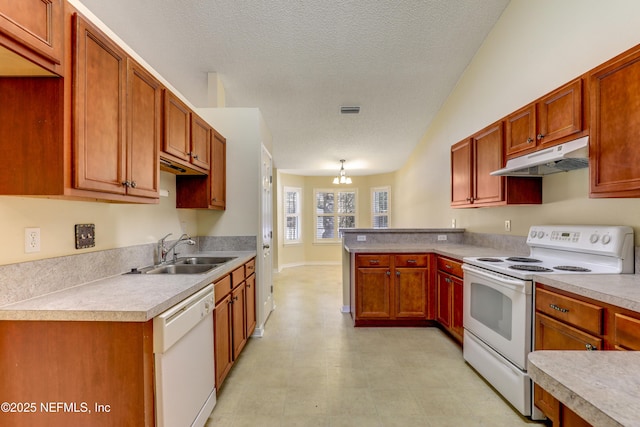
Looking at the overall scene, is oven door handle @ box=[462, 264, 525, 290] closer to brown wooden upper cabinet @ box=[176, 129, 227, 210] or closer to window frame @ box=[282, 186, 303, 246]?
brown wooden upper cabinet @ box=[176, 129, 227, 210]

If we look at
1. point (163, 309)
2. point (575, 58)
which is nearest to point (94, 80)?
point (163, 309)

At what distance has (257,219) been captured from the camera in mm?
3199

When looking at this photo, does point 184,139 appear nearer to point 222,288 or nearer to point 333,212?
point 222,288

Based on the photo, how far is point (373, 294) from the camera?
3311mm

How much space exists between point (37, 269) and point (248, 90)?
3.11 meters

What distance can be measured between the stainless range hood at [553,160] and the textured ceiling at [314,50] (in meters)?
1.73

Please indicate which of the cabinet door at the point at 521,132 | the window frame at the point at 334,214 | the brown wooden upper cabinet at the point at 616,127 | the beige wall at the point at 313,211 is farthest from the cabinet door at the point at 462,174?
the window frame at the point at 334,214

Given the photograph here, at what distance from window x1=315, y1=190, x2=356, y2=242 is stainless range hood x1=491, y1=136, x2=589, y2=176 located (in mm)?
5503

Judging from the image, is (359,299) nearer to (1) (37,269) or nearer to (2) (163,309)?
(2) (163,309)

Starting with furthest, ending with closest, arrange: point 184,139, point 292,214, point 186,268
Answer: point 292,214 < point 186,268 < point 184,139

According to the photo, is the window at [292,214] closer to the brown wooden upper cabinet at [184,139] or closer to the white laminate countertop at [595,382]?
the brown wooden upper cabinet at [184,139]

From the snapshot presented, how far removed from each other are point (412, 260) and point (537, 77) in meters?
2.05

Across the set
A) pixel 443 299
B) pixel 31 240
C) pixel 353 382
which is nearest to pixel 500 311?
pixel 443 299

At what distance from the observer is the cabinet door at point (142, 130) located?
158 centimetres
